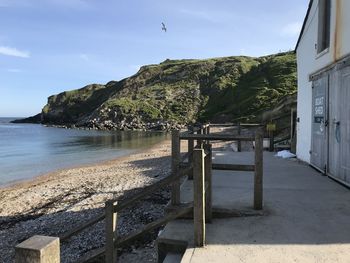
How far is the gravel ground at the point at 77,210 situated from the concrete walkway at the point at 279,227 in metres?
2.71

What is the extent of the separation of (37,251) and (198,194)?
2.89 metres

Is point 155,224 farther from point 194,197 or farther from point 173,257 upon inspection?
point 194,197

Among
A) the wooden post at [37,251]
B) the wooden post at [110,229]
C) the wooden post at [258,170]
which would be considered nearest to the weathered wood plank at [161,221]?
the wooden post at [110,229]

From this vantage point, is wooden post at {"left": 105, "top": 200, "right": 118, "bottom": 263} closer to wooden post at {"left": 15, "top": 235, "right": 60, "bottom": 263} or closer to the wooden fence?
the wooden fence

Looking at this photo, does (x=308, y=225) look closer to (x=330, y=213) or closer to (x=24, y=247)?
(x=330, y=213)

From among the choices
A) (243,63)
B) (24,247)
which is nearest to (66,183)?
(24,247)

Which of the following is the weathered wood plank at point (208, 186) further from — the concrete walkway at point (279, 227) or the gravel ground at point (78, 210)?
the gravel ground at point (78, 210)

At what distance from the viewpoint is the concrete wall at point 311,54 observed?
9.29 meters

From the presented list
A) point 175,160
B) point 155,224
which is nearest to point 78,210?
point 175,160

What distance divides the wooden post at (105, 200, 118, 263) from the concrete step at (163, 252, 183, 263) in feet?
3.59

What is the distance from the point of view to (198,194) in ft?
18.1

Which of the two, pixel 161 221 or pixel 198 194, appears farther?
pixel 161 221

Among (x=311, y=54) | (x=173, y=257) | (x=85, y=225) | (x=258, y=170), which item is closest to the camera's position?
(x=173, y=257)

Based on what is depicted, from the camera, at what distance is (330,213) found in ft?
22.4
